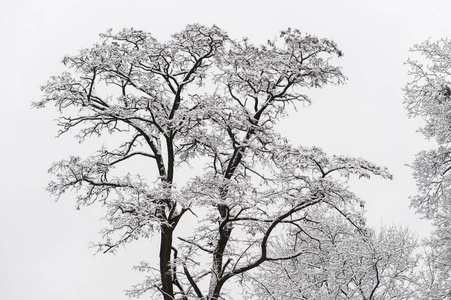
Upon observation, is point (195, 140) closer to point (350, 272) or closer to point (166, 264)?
point (166, 264)

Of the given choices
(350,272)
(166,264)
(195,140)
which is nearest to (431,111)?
(195,140)

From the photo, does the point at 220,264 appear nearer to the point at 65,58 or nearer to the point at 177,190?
the point at 177,190

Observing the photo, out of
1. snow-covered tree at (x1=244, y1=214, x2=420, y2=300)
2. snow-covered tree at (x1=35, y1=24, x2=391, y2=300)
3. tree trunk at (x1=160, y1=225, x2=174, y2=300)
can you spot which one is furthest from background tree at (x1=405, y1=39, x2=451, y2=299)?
tree trunk at (x1=160, y1=225, x2=174, y2=300)

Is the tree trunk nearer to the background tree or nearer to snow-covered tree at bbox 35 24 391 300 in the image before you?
snow-covered tree at bbox 35 24 391 300

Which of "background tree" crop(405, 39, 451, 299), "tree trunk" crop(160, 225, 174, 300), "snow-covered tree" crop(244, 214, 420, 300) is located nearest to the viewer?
"tree trunk" crop(160, 225, 174, 300)

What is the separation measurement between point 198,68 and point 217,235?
371cm

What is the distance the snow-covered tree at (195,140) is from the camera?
1079 centimetres

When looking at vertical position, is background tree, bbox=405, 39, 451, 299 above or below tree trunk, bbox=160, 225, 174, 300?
above

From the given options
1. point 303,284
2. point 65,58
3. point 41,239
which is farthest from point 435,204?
point 41,239

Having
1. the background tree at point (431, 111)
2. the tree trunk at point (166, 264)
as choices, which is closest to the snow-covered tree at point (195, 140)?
the tree trunk at point (166, 264)

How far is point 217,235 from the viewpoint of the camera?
1204 cm

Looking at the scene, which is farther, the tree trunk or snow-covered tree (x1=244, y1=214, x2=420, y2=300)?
snow-covered tree (x1=244, y1=214, x2=420, y2=300)

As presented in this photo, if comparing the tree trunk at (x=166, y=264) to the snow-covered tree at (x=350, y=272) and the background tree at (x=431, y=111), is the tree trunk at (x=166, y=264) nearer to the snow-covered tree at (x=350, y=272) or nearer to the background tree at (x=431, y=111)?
the snow-covered tree at (x=350, y=272)

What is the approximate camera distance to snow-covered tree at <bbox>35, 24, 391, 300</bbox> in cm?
1079
